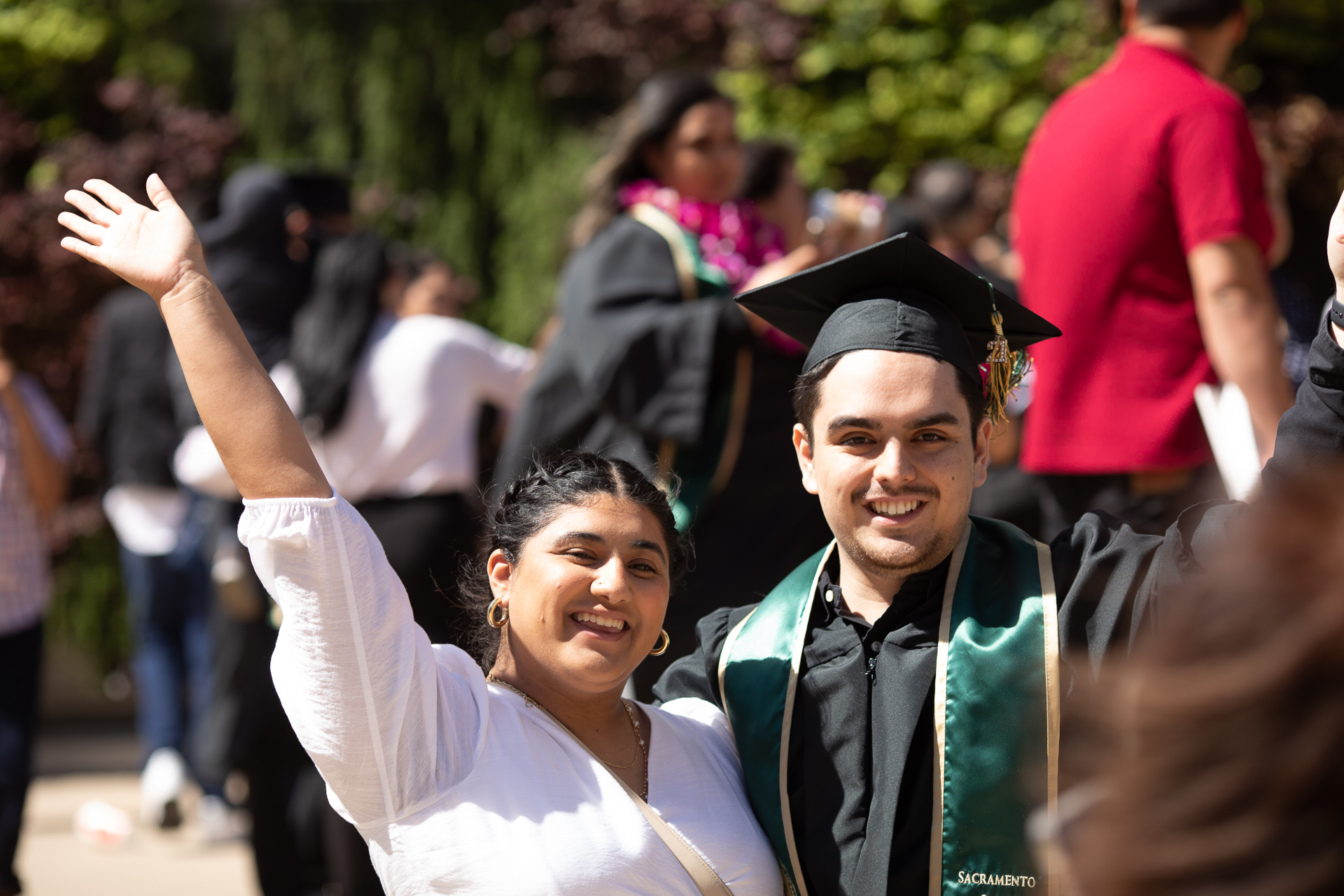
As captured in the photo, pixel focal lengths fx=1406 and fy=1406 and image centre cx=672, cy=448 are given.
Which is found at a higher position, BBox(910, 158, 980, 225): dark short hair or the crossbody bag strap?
BBox(910, 158, 980, 225): dark short hair

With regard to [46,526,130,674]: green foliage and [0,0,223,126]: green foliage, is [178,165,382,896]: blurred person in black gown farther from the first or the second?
[0,0,223,126]: green foliage

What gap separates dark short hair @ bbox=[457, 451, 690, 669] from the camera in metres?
2.19

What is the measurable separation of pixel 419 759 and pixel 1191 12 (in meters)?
2.47

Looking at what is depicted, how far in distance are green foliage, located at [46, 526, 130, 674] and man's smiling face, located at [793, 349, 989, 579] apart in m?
7.24

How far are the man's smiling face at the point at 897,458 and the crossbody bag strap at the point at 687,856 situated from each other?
0.50 metres

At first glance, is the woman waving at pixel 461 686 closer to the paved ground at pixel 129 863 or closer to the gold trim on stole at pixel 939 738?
the gold trim on stole at pixel 939 738

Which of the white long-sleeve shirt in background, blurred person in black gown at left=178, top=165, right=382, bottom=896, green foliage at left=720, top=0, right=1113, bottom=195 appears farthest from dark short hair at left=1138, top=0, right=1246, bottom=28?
green foliage at left=720, top=0, right=1113, bottom=195

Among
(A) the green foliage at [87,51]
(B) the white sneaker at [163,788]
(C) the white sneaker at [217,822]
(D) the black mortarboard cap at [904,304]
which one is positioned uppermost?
(A) the green foliage at [87,51]

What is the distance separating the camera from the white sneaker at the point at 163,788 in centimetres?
581

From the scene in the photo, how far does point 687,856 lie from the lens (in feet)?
6.50

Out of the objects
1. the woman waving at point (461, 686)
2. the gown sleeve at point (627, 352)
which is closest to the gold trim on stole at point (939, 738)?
the woman waving at point (461, 686)

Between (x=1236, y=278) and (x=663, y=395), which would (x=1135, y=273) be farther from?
(x=663, y=395)

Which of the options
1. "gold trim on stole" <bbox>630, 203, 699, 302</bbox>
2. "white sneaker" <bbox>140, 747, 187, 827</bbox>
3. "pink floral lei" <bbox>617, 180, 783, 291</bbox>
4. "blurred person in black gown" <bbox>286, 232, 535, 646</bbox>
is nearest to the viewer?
"gold trim on stole" <bbox>630, 203, 699, 302</bbox>

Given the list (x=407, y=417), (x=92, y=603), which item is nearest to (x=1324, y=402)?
(x=407, y=417)
